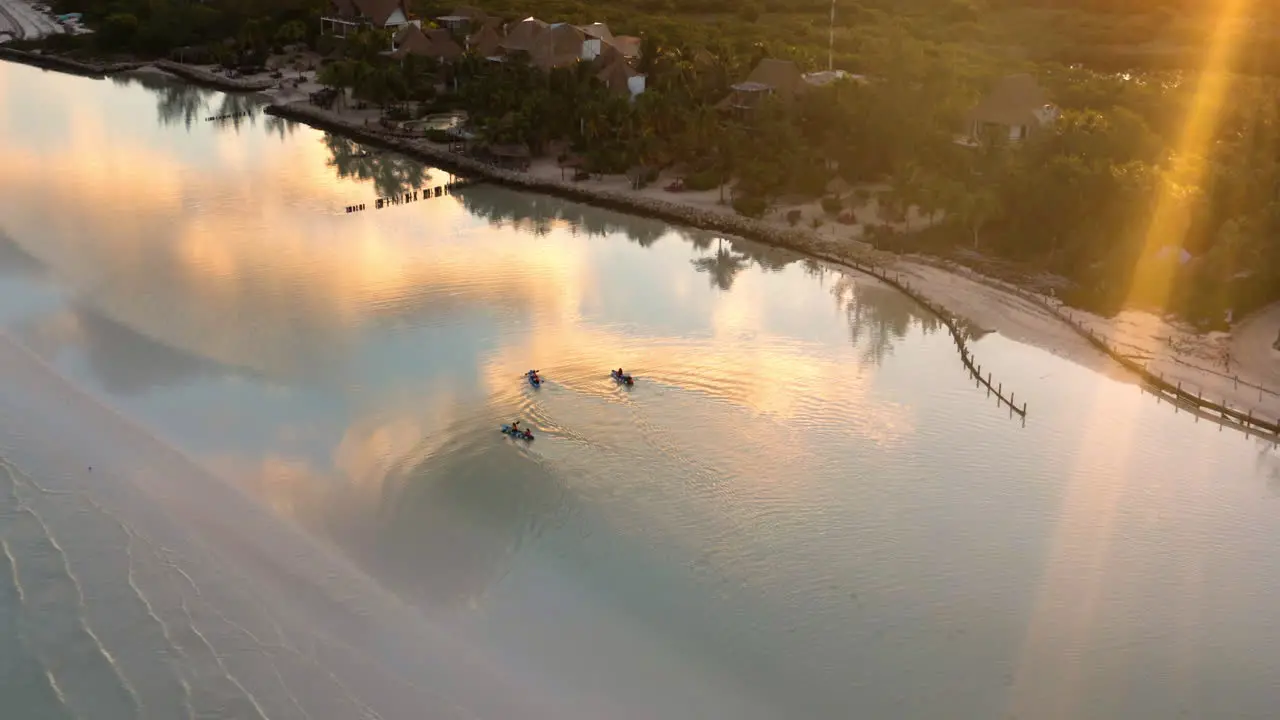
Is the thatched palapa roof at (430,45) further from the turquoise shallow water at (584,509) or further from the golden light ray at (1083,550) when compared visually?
the golden light ray at (1083,550)

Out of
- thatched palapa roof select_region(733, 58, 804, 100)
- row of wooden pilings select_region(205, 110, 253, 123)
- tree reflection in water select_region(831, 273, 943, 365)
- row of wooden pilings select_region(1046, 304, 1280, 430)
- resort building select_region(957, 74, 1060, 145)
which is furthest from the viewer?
row of wooden pilings select_region(205, 110, 253, 123)

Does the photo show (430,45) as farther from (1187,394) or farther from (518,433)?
(1187,394)

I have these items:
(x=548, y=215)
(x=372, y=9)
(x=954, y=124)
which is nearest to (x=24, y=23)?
(x=372, y=9)

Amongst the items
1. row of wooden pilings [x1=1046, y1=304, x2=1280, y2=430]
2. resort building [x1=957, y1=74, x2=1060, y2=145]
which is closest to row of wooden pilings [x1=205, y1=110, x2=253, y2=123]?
resort building [x1=957, y1=74, x2=1060, y2=145]

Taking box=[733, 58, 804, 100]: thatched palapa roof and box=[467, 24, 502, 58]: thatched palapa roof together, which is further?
box=[467, 24, 502, 58]: thatched palapa roof

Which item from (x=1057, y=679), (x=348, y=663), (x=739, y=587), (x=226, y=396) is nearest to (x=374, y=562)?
(x=348, y=663)

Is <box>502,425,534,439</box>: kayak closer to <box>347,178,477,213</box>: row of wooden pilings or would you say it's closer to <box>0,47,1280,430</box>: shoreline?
<box>0,47,1280,430</box>: shoreline
